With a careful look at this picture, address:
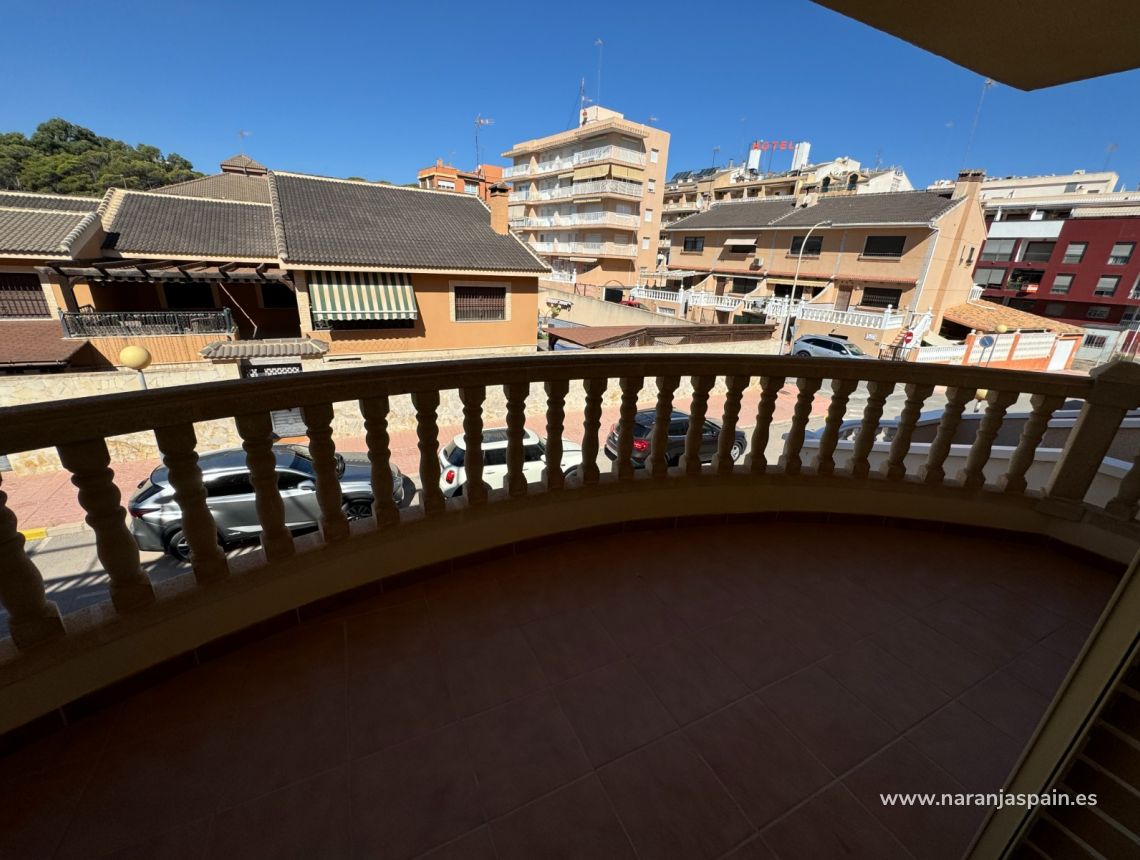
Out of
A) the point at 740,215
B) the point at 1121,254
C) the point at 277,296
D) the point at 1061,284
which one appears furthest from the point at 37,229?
the point at 1061,284

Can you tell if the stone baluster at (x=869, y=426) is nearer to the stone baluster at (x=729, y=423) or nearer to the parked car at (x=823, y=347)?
the stone baluster at (x=729, y=423)

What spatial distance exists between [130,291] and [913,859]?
64.2 ft

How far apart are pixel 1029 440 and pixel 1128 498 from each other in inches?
23.0

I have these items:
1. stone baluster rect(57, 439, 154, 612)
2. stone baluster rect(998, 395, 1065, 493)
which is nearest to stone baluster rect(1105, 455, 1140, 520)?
stone baluster rect(998, 395, 1065, 493)

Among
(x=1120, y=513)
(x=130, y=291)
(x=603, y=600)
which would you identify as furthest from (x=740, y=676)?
(x=130, y=291)

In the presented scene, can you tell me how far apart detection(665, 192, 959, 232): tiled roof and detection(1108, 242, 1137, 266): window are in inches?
611

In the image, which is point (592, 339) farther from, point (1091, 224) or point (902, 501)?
point (1091, 224)

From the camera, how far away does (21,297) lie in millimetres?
11523

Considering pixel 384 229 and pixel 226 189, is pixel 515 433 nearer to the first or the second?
pixel 384 229

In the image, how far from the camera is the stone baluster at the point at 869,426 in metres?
3.08

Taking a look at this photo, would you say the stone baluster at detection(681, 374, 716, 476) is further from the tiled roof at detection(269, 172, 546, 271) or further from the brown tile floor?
the tiled roof at detection(269, 172, 546, 271)

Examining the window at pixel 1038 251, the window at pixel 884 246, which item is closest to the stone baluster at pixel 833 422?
the window at pixel 884 246

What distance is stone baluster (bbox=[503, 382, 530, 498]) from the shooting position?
2.56 metres

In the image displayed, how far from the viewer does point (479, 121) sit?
39.0 metres
